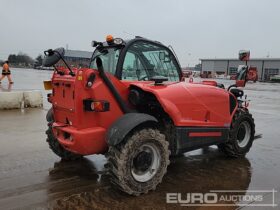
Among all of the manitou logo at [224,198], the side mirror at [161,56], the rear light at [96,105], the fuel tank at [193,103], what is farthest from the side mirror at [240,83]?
the rear light at [96,105]

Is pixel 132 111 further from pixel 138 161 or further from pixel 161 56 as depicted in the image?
pixel 161 56

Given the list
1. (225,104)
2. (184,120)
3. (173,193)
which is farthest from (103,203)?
(225,104)

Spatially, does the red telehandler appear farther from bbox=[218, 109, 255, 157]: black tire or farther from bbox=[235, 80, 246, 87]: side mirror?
bbox=[235, 80, 246, 87]: side mirror

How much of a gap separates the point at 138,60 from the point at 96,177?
1913 mm

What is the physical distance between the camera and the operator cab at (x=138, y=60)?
15.7 feet

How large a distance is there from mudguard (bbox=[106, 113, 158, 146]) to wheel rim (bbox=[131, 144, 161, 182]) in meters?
0.38

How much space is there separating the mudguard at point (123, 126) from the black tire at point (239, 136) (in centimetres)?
234

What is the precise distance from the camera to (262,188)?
4836 millimetres

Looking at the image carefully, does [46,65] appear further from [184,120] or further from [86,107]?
[184,120]

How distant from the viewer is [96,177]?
507 centimetres

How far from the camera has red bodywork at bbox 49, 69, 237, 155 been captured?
4.30 meters

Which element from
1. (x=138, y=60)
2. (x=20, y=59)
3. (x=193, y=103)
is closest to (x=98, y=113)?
(x=138, y=60)

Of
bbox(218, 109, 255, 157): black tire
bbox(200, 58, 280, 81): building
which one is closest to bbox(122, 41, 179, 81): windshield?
bbox(218, 109, 255, 157): black tire

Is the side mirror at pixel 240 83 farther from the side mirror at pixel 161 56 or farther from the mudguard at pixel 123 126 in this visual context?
the mudguard at pixel 123 126
